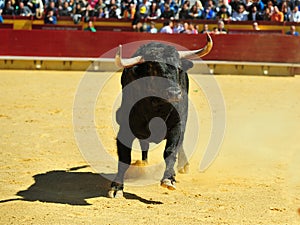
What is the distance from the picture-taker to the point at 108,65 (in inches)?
599

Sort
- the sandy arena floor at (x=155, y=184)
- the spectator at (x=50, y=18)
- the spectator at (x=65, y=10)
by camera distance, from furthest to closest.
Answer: the spectator at (x=65, y=10) → the spectator at (x=50, y=18) → the sandy arena floor at (x=155, y=184)

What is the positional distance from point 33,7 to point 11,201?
12.4 meters

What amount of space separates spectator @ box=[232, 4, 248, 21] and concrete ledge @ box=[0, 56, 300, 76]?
51.9 inches

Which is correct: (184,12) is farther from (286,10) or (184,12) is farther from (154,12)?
(286,10)

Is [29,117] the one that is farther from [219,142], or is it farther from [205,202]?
[205,202]

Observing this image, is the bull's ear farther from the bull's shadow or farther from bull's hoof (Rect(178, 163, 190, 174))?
the bull's shadow

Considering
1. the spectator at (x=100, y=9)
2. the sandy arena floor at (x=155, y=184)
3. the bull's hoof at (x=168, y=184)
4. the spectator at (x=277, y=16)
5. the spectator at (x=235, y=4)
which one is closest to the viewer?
the sandy arena floor at (x=155, y=184)

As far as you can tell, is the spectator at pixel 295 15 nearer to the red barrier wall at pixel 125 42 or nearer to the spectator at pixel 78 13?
the red barrier wall at pixel 125 42

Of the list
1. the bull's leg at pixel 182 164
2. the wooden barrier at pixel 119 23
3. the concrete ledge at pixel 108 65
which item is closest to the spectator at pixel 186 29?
the wooden barrier at pixel 119 23

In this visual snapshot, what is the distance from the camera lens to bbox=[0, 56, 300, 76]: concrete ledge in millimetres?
14945

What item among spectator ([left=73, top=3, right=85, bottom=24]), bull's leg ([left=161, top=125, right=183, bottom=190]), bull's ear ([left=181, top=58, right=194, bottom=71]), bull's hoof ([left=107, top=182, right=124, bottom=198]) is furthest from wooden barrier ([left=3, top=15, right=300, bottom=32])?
bull's hoof ([left=107, top=182, right=124, bottom=198])

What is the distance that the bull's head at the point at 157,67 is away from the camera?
5.13m

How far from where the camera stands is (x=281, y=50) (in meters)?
15.1

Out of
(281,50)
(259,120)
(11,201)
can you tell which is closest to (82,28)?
(281,50)
